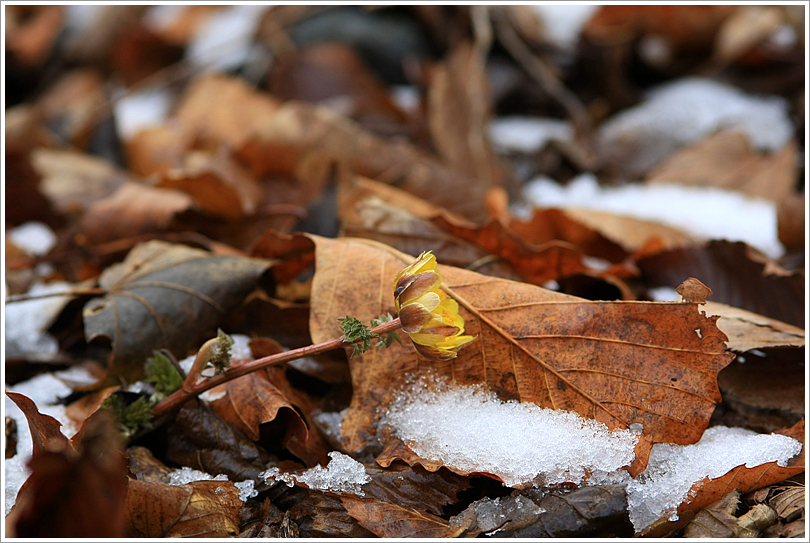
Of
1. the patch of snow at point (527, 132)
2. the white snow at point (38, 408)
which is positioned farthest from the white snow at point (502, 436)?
the patch of snow at point (527, 132)

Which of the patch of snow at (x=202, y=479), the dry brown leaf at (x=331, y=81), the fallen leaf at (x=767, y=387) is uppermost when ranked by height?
the dry brown leaf at (x=331, y=81)

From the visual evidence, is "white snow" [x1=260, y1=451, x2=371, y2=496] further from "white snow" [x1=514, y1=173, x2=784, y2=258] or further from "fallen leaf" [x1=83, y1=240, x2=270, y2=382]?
"white snow" [x1=514, y1=173, x2=784, y2=258]

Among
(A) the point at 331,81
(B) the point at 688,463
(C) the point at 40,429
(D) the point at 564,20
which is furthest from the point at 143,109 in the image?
(B) the point at 688,463

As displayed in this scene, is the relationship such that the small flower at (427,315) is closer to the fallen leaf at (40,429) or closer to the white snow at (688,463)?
the white snow at (688,463)

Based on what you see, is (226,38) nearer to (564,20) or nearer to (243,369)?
(564,20)

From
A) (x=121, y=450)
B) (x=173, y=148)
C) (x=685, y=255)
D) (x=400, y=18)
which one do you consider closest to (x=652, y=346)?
(x=685, y=255)
